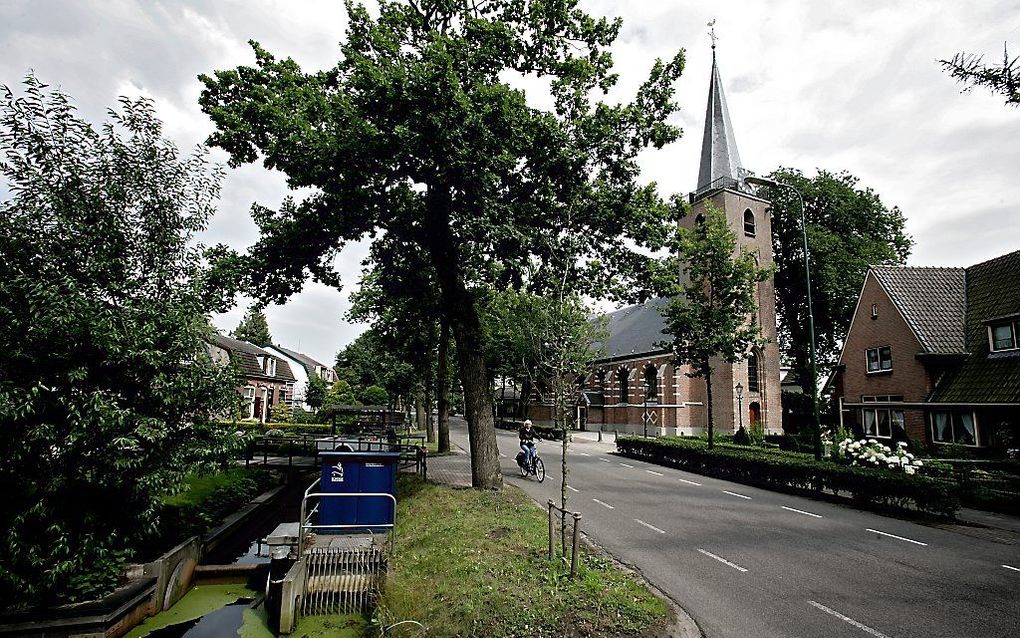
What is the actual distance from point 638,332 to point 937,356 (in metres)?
28.2

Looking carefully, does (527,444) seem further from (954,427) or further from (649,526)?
(954,427)

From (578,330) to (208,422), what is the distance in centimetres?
643

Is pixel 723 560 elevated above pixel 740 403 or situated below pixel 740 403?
below

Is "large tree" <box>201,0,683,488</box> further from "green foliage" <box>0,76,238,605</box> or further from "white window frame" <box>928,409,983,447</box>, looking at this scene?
"white window frame" <box>928,409,983,447</box>

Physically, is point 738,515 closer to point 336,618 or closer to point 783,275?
point 336,618

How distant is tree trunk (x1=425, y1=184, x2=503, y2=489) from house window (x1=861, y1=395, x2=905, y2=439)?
2084cm

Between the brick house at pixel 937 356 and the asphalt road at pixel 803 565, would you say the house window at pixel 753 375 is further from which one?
the asphalt road at pixel 803 565

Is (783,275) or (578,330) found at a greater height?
(783,275)

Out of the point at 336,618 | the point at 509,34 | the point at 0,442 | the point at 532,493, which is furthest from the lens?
the point at 532,493

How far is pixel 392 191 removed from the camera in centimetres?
1380

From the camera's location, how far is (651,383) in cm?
4719

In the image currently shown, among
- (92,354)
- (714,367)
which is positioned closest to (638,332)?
(714,367)

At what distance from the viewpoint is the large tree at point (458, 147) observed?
11.4 m

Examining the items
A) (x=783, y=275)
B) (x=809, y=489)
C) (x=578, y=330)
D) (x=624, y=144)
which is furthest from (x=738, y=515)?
(x=783, y=275)
